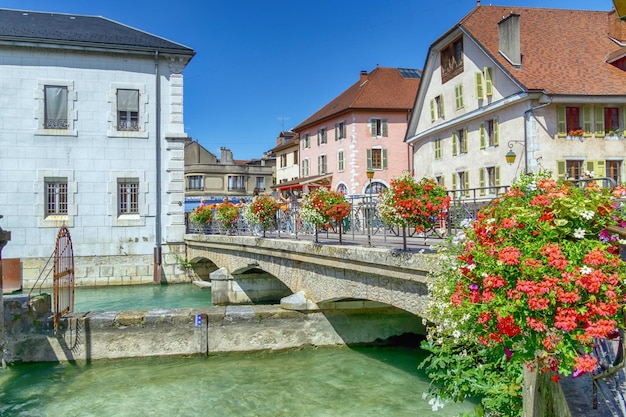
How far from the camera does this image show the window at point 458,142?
25.8 meters

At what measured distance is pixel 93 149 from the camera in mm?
20812

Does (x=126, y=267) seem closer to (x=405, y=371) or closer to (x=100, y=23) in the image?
(x=100, y=23)

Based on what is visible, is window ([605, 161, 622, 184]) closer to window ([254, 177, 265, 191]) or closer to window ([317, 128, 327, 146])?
window ([317, 128, 327, 146])

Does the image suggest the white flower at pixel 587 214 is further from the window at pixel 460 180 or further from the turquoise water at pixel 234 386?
the window at pixel 460 180

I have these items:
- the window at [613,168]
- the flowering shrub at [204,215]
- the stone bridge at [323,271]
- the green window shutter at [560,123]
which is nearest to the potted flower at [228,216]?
the stone bridge at [323,271]

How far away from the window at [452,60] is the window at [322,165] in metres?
15.1

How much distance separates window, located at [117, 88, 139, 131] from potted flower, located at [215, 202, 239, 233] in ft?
19.1

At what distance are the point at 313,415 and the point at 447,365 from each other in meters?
3.01

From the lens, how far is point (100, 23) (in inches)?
939

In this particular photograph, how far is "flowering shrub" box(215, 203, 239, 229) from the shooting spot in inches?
723

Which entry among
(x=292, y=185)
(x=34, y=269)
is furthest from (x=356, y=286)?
(x=292, y=185)

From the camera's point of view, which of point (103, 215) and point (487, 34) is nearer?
point (103, 215)

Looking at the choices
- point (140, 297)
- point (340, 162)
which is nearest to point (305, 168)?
point (340, 162)

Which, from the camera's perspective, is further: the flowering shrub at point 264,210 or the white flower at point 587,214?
the flowering shrub at point 264,210
